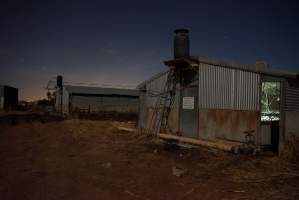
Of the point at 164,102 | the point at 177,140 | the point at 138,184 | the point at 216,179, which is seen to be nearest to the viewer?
the point at 138,184

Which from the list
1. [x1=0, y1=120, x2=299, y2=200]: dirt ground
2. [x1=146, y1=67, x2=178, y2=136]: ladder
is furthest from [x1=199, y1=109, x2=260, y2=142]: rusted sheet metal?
[x1=146, y1=67, x2=178, y2=136]: ladder

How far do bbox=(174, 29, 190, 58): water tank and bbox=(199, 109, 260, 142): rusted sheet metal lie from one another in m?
3.70

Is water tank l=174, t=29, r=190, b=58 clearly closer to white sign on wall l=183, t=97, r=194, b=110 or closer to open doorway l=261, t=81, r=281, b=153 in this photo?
white sign on wall l=183, t=97, r=194, b=110

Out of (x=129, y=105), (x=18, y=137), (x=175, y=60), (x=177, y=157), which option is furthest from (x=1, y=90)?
(x=177, y=157)

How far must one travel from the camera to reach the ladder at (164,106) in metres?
19.3

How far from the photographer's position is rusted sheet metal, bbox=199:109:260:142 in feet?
46.7

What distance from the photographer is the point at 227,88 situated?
50.4 feet

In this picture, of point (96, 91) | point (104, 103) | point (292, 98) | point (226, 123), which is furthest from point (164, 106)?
point (104, 103)

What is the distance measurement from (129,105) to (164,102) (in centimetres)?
3559

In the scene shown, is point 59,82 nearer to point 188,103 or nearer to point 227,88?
point 188,103

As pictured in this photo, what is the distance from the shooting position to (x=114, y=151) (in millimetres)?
13742

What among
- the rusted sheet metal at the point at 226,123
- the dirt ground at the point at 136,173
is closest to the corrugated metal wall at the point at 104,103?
the rusted sheet metal at the point at 226,123

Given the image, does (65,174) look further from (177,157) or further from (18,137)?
(18,137)

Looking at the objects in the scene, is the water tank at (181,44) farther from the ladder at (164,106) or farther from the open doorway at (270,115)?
the open doorway at (270,115)
